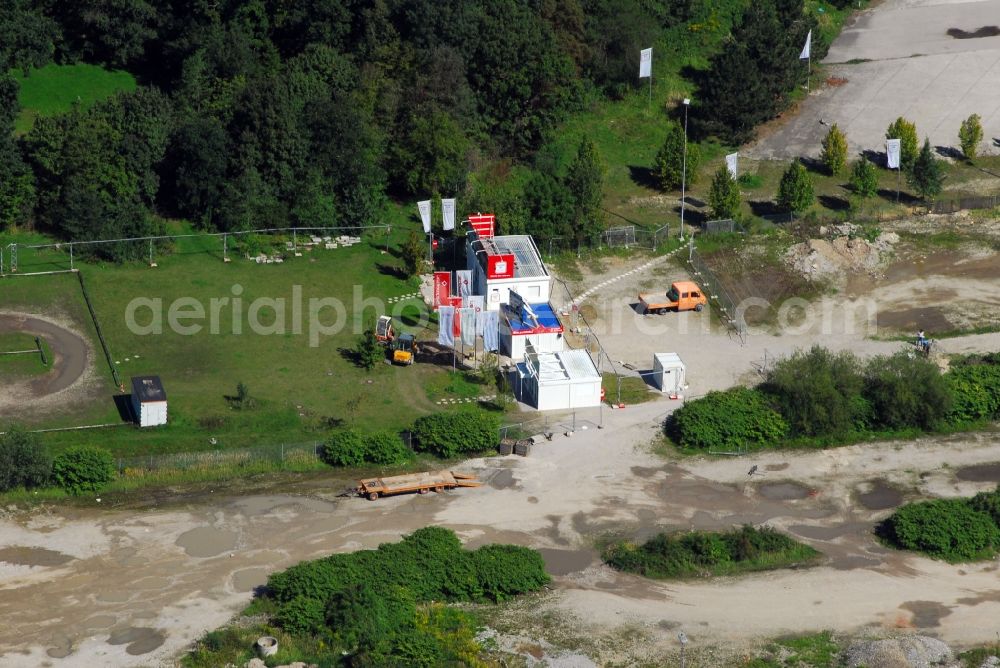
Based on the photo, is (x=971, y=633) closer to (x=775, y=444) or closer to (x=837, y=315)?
(x=775, y=444)

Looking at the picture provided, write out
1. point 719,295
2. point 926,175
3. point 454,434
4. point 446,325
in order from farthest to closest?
point 926,175
point 719,295
point 446,325
point 454,434

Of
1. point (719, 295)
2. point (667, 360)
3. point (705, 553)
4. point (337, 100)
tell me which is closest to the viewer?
point (705, 553)

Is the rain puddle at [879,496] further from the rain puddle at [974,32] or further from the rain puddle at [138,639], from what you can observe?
the rain puddle at [974,32]

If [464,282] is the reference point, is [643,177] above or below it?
above

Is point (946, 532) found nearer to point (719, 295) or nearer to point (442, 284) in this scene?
point (719, 295)

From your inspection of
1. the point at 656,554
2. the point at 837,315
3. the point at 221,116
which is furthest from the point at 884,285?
the point at 221,116

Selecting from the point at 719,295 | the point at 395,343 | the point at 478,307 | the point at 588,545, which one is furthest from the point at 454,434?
the point at 719,295
